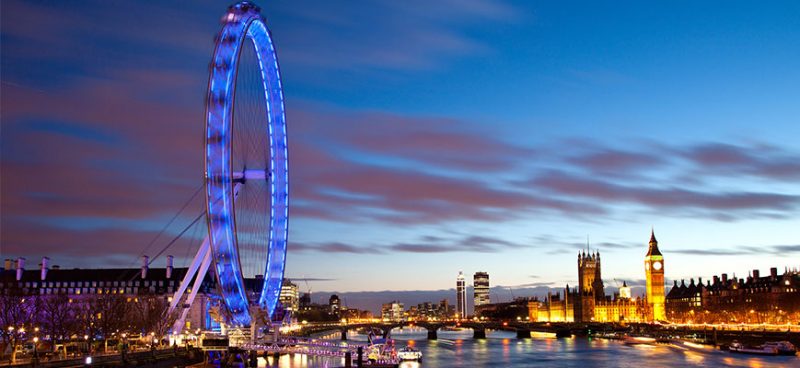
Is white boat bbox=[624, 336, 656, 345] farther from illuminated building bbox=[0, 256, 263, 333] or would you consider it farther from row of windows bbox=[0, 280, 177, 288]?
row of windows bbox=[0, 280, 177, 288]

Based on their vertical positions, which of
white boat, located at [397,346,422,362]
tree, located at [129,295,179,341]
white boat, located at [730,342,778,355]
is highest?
tree, located at [129,295,179,341]

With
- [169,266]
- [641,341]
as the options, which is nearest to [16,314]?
[169,266]

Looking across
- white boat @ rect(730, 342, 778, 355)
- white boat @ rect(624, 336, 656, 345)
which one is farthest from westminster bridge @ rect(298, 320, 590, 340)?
white boat @ rect(730, 342, 778, 355)

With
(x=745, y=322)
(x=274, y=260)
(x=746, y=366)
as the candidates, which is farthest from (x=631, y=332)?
(x=274, y=260)

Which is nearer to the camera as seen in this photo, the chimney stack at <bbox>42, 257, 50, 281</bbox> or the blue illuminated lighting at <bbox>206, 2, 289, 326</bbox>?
the blue illuminated lighting at <bbox>206, 2, 289, 326</bbox>

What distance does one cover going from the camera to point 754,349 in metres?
92.4

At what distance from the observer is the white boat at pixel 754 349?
8881 centimetres

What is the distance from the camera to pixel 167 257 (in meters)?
120

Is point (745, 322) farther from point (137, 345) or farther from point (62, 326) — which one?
point (62, 326)

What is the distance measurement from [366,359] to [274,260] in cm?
1363

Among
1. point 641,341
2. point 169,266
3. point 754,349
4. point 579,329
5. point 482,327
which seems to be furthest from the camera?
point 579,329

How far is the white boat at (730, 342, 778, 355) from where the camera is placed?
291 ft

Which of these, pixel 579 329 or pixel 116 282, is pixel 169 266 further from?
pixel 579 329

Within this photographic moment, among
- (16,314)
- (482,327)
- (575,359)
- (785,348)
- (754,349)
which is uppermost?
(16,314)
